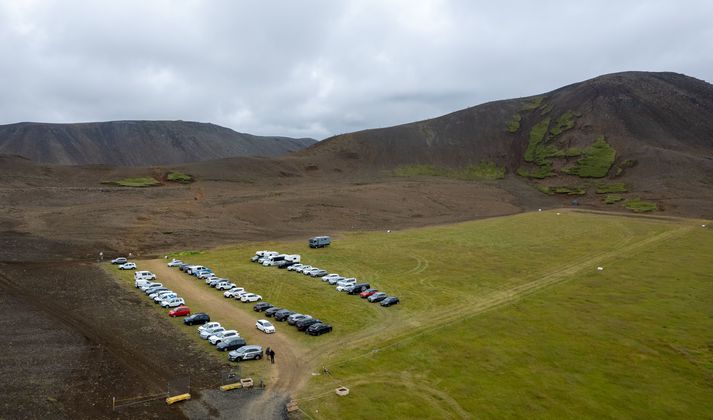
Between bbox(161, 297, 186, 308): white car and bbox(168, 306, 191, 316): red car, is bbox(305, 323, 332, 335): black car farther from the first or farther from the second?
bbox(161, 297, 186, 308): white car

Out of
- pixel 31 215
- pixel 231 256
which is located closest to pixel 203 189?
pixel 31 215

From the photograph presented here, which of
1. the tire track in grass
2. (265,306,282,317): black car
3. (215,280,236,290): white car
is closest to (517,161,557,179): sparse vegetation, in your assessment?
the tire track in grass

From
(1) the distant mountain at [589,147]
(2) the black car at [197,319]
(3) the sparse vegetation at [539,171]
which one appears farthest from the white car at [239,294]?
(3) the sparse vegetation at [539,171]

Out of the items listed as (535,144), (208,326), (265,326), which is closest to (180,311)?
(208,326)

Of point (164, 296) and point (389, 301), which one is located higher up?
point (164, 296)

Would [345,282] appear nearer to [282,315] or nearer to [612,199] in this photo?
[282,315]

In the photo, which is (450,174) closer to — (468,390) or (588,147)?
(588,147)
